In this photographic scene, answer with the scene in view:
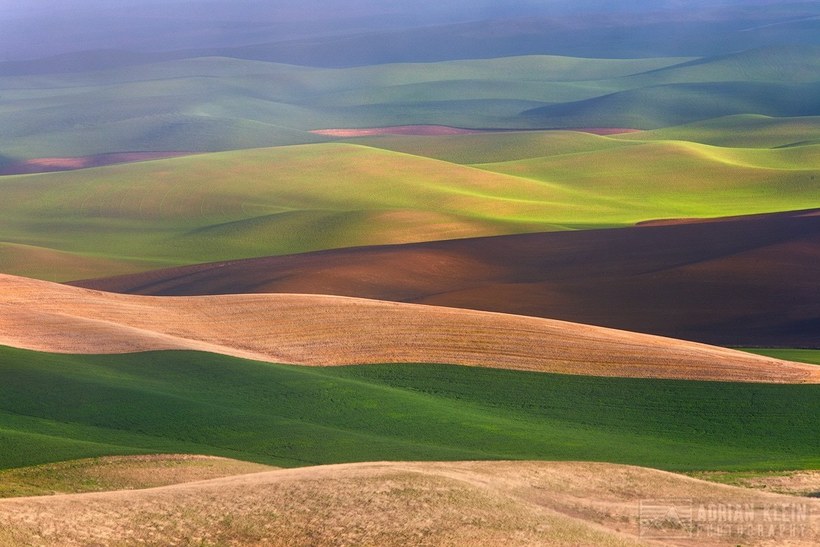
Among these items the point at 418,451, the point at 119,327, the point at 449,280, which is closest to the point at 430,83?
the point at 449,280

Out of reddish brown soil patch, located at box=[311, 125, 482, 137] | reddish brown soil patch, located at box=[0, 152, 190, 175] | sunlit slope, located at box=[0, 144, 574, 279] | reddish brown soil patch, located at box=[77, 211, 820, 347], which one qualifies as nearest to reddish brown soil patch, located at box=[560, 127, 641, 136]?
reddish brown soil patch, located at box=[311, 125, 482, 137]

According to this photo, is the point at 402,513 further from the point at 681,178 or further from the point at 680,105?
the point at 680,105

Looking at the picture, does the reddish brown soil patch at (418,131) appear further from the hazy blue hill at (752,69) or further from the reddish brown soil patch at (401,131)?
the hazy blue hill at (752,69)

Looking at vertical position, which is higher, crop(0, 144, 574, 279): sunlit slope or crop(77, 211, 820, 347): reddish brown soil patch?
crop(0, 144, 574, 279): sunlit slope

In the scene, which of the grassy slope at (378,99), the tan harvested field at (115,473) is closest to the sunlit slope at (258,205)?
the grassy slope at (378,99)

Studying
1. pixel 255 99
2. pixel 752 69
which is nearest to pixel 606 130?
pixel 752 69

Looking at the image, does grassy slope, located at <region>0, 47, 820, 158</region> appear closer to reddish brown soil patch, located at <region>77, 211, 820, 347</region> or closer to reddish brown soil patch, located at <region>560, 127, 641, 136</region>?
reddish brown soil patch, located at <region>560, 127, 641, 136</region>

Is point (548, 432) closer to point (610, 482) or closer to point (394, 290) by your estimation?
point (610, 482)
